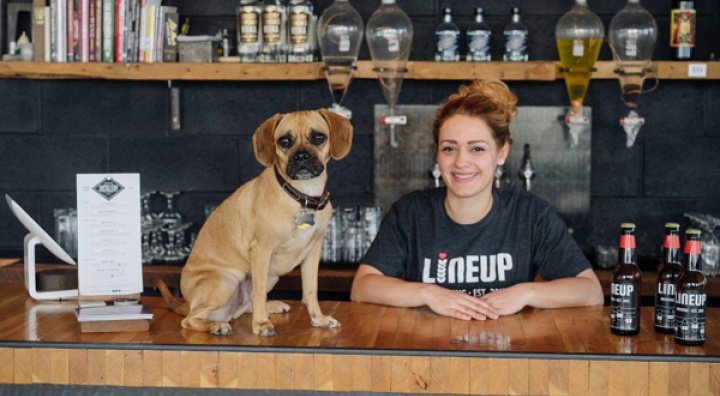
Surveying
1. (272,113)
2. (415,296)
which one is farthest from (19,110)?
(415,296)

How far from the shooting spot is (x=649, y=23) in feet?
12.1

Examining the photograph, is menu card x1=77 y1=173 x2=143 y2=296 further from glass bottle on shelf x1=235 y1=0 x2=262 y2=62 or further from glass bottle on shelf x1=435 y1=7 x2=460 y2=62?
glass bottle on shelf x1=435 y1=7 x2=460 y2=62

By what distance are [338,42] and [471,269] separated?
4.41 ft

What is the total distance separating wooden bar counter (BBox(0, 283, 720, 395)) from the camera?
2029mm

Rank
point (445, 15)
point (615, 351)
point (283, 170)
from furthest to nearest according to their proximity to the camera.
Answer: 1. point (445, 15)
2. point (283, 170)
3. point (615, 351)

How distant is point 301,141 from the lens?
2332 mm

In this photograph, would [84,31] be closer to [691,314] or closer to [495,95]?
[495,95]

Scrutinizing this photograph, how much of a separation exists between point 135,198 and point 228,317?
0.36 meters

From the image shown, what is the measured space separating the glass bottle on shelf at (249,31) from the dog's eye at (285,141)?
5.40 feet

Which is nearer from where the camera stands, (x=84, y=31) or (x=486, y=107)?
(x=486, y=107)

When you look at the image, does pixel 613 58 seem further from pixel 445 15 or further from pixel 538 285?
pixel 538 285

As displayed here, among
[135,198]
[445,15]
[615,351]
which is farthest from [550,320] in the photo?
[445,15]

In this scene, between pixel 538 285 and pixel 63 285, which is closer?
pixel 538 285

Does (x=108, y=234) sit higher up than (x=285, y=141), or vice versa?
(x=285, y=141)
